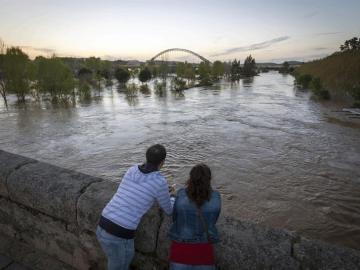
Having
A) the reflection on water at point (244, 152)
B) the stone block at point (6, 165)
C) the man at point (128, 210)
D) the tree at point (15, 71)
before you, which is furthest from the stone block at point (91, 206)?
the tree at point (15, 71)

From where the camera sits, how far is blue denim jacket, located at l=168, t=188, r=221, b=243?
2305 mm

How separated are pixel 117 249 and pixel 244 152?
Result: 11.5 meters

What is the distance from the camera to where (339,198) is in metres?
8.88

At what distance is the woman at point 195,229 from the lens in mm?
2287

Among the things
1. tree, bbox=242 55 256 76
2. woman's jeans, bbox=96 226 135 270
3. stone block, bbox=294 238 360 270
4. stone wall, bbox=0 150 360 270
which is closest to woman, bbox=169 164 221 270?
stone wall, bbox=0 150 360 270

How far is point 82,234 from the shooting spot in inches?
115

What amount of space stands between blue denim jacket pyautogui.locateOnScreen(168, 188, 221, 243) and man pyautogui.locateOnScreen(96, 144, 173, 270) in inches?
7.9

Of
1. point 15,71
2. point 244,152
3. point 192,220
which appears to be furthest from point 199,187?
point 15,71

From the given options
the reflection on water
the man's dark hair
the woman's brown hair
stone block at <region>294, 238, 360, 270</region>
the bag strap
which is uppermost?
the man's dark hair

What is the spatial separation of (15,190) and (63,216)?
69 centimetres

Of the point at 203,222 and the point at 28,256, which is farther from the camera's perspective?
the point at 28,256

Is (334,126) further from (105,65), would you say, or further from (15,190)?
(105,65)

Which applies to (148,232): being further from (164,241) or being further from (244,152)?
(244,152)

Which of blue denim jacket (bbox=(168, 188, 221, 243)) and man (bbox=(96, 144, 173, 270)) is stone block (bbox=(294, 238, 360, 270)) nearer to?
blue denim jacket (bbox=(168, 188, 221, 243))
